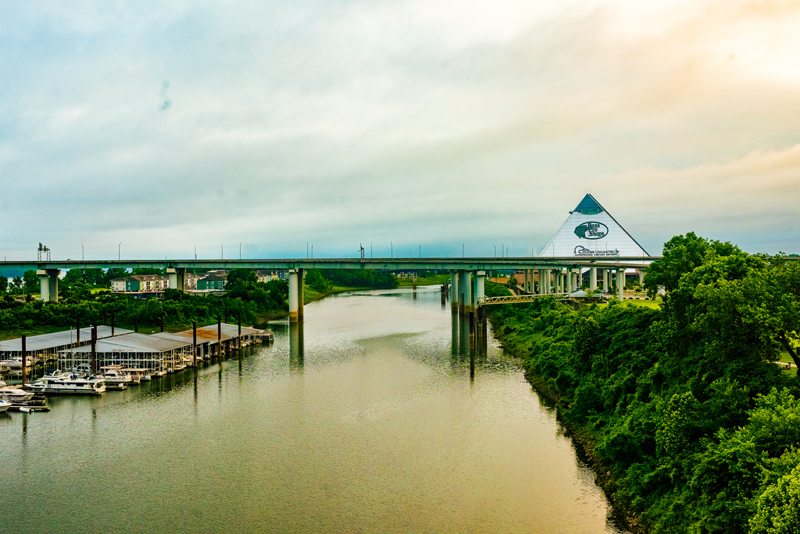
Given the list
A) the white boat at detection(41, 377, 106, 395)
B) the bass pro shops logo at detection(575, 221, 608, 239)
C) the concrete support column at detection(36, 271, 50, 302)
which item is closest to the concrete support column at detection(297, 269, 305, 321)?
the concrete support column at detection(36, 271, 50, 302)

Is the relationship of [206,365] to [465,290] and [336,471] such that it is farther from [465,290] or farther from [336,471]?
[465,290]

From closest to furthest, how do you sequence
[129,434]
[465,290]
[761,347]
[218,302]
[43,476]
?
[761,347], [43,476], [129,434], [218,302], [465,290]

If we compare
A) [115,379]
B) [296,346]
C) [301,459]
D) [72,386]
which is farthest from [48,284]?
[301,459]

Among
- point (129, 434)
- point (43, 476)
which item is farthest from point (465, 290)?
point (43, 476)

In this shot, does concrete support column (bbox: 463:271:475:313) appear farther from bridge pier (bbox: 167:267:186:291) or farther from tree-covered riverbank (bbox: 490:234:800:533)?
bridge pier (bbox: 167:267:186:291)

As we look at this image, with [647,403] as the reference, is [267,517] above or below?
below

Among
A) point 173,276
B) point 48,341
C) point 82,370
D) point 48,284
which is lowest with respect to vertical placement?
point 82,370

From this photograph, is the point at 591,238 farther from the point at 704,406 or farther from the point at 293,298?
the point at 704,406

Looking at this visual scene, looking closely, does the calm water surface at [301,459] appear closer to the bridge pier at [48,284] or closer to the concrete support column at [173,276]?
the concrete support column at [173,276]
